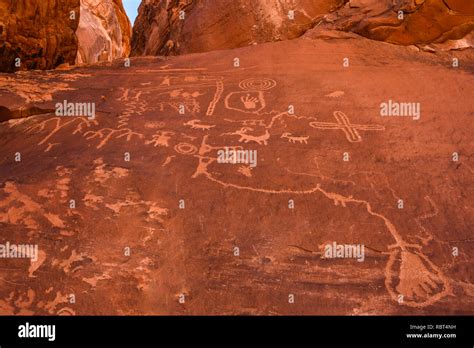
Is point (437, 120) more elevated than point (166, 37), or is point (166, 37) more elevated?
point (166, 37)

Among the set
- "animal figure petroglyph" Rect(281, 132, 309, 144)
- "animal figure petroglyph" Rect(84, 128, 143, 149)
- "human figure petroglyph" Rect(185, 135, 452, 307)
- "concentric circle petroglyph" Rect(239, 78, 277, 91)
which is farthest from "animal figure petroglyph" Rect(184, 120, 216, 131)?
"human figure petroglyph" Rect(185, 135, 452, 307)

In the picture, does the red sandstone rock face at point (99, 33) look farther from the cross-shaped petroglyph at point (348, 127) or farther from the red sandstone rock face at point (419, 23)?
the cross-shaped petroglyph at point (348, 127)

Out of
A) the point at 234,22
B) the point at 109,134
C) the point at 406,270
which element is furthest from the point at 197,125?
the point at 234,22

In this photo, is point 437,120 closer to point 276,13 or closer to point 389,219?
point 389,219

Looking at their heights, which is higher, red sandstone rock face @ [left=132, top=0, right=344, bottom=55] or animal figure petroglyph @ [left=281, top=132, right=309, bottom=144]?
red sandstone rock face @ [left=132, top=0, right=344, bottom=55]

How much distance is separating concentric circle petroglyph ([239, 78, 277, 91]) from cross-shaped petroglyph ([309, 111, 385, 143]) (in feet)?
2.70

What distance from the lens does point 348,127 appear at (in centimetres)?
395

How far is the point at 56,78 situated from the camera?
511cm

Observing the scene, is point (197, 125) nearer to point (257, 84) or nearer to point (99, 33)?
point (257, 84)

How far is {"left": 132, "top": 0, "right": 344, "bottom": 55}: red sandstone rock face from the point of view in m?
6.63

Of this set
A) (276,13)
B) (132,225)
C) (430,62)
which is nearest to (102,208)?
(132,225)

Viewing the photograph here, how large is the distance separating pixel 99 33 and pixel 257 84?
9.12 m

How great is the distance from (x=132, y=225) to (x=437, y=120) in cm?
251

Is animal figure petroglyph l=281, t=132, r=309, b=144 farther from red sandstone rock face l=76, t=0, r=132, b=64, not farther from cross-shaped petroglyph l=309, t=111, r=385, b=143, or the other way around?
red sandstone rock face l=76, t=0, r=132, b=64
